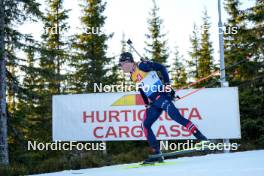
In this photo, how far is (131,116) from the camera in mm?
12672

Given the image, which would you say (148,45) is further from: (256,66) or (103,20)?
(256,66)

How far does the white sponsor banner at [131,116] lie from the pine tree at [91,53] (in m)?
6.86

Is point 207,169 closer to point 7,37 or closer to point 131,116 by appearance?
point 131,116

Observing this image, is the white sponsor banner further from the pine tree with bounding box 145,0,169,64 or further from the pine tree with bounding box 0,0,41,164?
the pine tree with bounding box 145,0,169,64

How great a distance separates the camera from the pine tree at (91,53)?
797 inches

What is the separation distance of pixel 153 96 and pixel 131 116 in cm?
524

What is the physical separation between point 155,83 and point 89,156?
5.76 metres

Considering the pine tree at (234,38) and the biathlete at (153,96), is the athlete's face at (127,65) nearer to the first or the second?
the biathlete at (153,96)

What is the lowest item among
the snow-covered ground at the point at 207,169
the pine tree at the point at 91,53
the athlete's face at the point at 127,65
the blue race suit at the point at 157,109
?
the snow-covered ground at the point at 207,169

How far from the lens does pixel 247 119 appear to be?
59.2ft

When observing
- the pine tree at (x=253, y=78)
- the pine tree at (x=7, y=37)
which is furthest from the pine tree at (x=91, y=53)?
the pine tree at (x=253, y=78)

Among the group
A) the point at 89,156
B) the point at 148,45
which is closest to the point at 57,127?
the point at 89,156

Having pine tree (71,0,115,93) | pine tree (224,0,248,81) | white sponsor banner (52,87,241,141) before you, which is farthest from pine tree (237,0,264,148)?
pine tree (71,0,115,93)

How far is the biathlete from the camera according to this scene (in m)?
7.29
